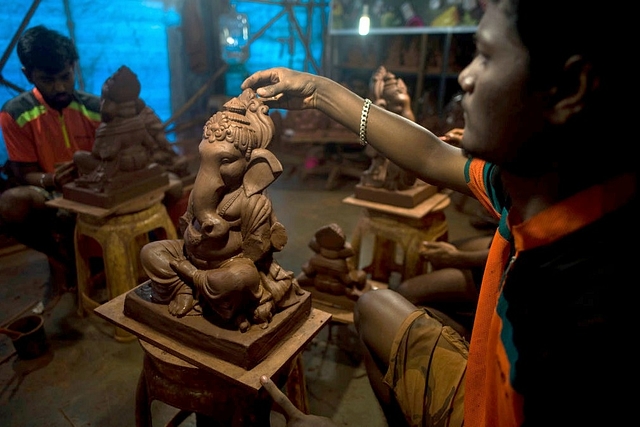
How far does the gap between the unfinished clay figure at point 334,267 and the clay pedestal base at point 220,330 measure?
2.62 feet

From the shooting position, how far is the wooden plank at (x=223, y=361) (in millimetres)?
1558

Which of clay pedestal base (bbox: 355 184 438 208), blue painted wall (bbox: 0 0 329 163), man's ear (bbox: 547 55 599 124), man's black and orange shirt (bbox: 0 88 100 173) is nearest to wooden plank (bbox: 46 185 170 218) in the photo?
man's black and orange shirt (bbox: 0 88 100 173)

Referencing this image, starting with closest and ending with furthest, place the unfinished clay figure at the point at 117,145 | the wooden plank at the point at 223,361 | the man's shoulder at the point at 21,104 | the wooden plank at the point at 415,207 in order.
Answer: the wooden plank at the point at 223,361, the unfinished clay figure at the point at 117,145, the wooden plank at the point at 415,207, the man's shoulder at the point at 21,104

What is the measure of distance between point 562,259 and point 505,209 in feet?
1.31

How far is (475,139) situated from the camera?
3.46 feet

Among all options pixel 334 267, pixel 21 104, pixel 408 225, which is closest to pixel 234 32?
pixel 21 104

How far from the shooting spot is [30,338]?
9.12 feet

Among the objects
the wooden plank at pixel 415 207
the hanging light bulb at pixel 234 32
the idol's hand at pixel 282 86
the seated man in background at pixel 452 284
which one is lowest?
the seated man in background at pixel 452 284

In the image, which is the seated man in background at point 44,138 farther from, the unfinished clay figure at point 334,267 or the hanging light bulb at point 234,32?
the hanging light bulb at point 234,32

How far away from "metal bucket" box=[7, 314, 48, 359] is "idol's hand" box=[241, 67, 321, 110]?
2.17 meters

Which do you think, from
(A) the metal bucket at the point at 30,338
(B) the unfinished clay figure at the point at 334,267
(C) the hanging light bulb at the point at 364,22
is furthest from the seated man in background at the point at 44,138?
(C) the hanging light bulb at the point at 364,22

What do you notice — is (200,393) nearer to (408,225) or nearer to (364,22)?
(408,225)

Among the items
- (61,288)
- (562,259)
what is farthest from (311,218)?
(562,259)

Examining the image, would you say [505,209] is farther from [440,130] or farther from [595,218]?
[440,130]
